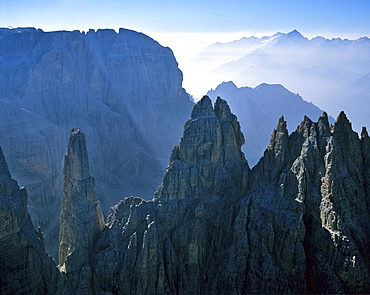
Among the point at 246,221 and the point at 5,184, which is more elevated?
the point at 5,184

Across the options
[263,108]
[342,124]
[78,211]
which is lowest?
[78,211]

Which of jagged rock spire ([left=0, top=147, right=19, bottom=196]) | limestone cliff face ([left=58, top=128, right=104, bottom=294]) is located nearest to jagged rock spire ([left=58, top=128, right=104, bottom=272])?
limestone cliff face ([left=58, top=128, right=104, bottom=294])

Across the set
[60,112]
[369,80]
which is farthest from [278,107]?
[60,112]

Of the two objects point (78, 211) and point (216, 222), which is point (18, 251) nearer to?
point (78, 211)

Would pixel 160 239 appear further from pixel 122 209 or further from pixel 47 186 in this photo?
pixel 47 186

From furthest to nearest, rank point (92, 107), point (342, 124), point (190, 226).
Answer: point (92, 107) < point (190, 226) < point (342, 124)

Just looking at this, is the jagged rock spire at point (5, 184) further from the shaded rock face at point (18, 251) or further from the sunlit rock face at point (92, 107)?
the sunlit rock face at point (92, 107)

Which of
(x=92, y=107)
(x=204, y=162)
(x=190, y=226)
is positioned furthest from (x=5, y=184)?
(x=92, y=107)
